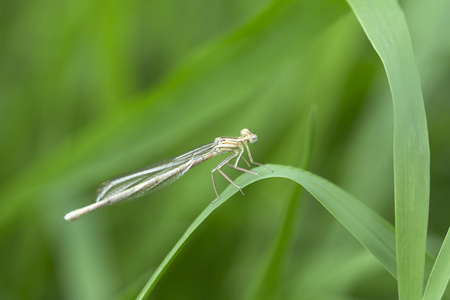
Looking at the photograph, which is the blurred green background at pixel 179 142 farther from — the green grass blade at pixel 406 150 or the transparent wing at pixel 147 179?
the green grass blade at pixel 406 150

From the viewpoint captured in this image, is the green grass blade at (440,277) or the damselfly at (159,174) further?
the damselfly at (159,174)

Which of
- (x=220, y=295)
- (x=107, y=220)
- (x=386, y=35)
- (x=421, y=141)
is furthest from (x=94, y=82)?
(x=421, y=141)

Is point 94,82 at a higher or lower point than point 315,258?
higher

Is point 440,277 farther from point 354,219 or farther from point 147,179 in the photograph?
point 147,179

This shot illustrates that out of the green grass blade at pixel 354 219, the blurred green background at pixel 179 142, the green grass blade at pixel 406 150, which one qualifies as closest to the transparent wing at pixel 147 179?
the blurred green background at pixel 179 142

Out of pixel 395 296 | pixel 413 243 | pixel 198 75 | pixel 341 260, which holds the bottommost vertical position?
pixel 395 296

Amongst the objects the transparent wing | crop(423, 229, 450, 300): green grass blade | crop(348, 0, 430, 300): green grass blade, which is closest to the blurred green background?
the transparent wing

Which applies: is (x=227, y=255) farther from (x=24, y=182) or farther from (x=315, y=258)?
(x=24, y=182)
